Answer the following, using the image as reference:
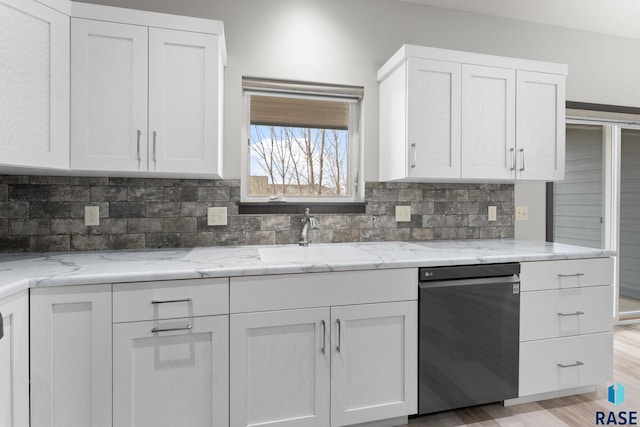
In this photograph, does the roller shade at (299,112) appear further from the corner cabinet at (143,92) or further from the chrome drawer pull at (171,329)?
the chrome drawer pull at (171,329)

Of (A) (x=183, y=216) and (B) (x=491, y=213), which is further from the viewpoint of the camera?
(B) (x=491, y=213)

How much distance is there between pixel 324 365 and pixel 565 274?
146cm

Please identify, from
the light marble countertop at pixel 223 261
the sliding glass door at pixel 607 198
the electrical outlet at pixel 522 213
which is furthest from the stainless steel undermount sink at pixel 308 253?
the sliding glass door at pixel 607 198

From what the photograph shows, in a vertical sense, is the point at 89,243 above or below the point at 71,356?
above

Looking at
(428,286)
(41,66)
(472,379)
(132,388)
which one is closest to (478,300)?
(428,286)

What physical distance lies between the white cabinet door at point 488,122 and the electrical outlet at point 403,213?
0.47m

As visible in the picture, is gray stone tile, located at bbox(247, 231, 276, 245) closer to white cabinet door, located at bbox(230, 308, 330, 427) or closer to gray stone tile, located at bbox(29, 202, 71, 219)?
white cabinet door, located at bbox(230, 308, 330, 427)

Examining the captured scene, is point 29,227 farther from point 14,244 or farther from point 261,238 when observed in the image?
point 261,238

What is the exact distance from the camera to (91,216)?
202 cm

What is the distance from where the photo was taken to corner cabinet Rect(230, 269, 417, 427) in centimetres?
156

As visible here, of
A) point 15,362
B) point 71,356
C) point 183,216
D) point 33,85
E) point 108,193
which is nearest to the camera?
point 15,362

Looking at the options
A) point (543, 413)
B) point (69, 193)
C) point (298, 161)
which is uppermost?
point (298, 161)

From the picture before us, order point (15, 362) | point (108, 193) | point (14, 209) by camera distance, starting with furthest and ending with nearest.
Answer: point (108, 193), point (14, 209), point (15, 362)

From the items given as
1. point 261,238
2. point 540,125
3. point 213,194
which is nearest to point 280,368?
point 261,238
